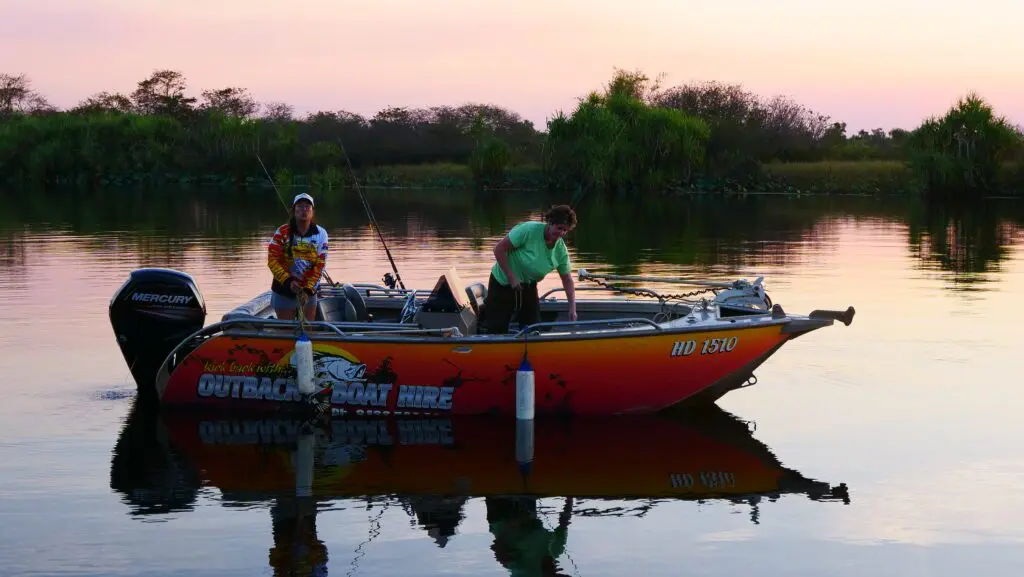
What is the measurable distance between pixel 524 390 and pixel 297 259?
2.38 meters

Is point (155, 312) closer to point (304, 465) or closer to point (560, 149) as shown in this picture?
point (304, 465)

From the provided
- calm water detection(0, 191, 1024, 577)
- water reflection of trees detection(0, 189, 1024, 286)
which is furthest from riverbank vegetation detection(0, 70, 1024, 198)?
calm water detection(0, 191, 1024, 577)

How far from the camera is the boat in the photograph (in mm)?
10844

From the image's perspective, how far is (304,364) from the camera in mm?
10906

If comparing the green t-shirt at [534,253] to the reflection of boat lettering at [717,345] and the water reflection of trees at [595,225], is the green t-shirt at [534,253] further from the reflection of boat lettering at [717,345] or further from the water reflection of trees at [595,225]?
the water reflection of trees at [595,225]

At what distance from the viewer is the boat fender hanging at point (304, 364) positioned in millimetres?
10836

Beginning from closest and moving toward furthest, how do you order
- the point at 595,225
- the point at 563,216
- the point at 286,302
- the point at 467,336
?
the point at 563,216
the point at 467,336
the point at 286,302
the point at 595,225

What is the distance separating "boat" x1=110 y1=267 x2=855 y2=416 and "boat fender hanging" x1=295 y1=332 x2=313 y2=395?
0.06 feet

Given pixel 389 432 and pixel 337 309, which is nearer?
pixel 389 432

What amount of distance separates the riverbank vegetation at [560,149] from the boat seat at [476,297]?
52897mm

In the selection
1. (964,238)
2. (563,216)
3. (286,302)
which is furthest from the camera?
(964,238)

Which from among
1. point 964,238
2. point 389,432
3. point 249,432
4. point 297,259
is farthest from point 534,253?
point 964,238

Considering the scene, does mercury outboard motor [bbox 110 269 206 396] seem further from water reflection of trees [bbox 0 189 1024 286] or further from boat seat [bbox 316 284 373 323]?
water reflection of trees [bbox 0 189 1024 286]

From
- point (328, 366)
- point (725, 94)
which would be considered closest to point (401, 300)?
point (328, 366)
